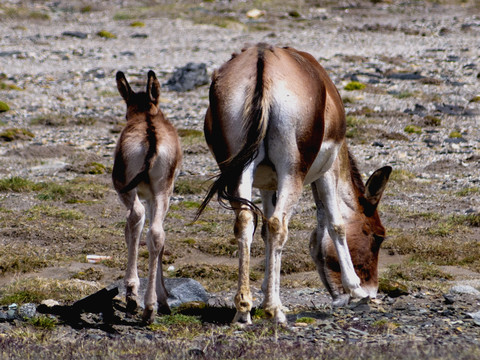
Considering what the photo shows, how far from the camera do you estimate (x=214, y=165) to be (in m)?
15.7

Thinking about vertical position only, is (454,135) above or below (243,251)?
below

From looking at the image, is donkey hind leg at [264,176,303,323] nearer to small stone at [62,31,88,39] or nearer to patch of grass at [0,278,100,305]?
patch of grass at [0,278,100,305]

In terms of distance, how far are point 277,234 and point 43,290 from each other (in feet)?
8.97

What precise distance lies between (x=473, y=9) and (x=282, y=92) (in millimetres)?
34190

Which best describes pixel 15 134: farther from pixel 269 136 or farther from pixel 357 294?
pixel 269 136

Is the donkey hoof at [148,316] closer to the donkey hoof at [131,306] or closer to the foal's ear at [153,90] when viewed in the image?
the donkey hoof at [131,306]

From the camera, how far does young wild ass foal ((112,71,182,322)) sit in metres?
7.18

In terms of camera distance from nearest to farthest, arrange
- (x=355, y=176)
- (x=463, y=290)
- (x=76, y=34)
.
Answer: (x=463, y=290) → (x=355, y=176) → (x=76, y=34)

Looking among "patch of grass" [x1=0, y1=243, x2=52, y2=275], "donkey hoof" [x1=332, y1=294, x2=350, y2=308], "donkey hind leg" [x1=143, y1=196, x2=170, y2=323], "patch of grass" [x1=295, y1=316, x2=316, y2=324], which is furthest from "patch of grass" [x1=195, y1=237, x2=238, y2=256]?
"patch of grass" [x1=295, y1=316, x2=316, y2=324]

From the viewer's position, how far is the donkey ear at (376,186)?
8234mm

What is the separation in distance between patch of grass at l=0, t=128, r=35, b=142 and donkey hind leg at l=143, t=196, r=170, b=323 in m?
10.8

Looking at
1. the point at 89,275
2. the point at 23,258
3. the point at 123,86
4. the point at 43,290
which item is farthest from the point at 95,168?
the point at 123,86

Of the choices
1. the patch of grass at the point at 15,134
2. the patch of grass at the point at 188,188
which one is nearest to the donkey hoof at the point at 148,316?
the patch of grass at the point at 188,188

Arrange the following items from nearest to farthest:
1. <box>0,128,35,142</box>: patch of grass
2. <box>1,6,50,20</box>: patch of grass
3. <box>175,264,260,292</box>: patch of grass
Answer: <box>175,264,260,292</box>: patch of grass → <box>0,128,35,142</box>: patch of grass → <box>1,6,50,20</box>: patch of grass
